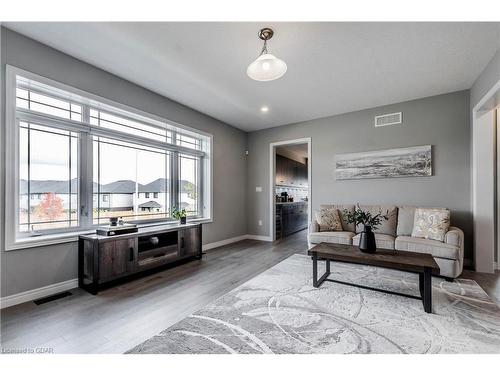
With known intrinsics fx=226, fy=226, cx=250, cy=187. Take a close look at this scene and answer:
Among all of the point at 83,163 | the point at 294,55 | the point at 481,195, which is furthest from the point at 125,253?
the point at 481,195

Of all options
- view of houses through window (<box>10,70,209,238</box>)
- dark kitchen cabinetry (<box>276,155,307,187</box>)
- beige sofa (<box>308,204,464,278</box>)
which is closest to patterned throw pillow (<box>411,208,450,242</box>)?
beige sofa (<box>308,204,464,278</box>)

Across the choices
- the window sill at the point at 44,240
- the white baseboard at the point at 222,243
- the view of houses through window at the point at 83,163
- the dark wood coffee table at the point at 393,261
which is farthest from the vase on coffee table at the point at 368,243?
the window sill at the point at 44,240

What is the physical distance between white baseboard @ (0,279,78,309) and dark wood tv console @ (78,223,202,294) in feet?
0.38

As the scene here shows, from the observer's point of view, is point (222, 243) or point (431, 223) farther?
point (222, 243)

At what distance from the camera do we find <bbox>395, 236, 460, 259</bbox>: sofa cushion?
9.34ft

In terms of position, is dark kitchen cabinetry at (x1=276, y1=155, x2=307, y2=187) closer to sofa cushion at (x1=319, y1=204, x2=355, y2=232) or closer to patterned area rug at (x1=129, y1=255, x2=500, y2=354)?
sofa cushion at (x1=319, y1=204, x2=355, y2=232)

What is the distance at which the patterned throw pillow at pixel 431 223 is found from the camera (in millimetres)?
3162

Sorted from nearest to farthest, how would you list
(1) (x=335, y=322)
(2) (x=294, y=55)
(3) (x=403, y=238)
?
(1) (x=335, y=322) → (2) (x=294, y=55) → (3) (x=403, y=238)

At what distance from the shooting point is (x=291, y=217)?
6.50 m

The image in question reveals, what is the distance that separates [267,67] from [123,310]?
107 inches

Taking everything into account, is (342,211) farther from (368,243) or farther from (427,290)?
(427,290)

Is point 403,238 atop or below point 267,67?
below

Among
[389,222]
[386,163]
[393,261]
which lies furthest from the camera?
[386,163]
